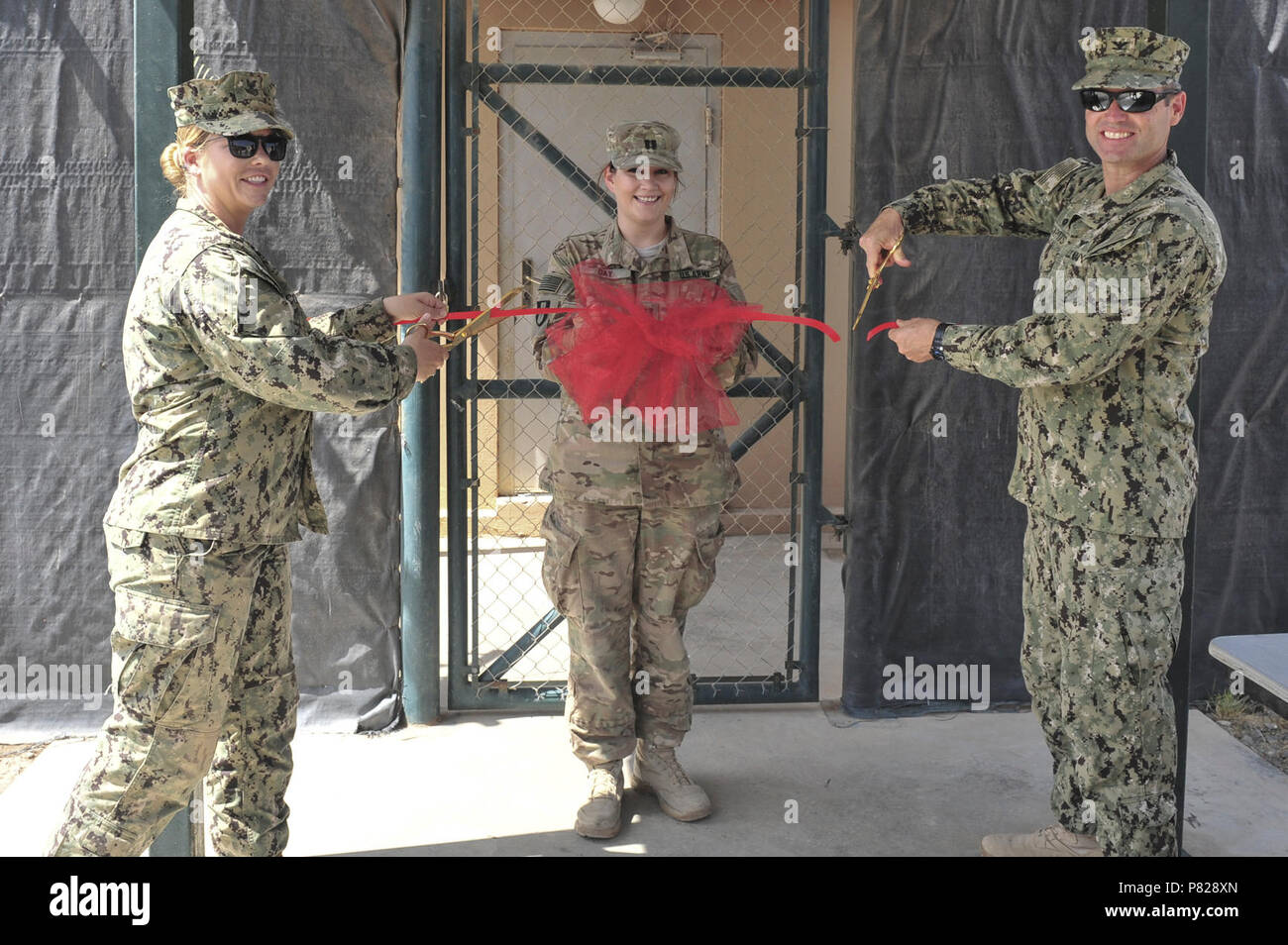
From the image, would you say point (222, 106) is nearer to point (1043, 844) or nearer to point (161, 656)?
point (161, 656)

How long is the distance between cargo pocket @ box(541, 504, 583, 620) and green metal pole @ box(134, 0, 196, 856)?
1400mm

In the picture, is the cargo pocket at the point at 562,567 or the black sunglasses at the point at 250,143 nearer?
the black sunglasses at the point at 250,143

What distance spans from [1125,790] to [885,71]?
2672 mm

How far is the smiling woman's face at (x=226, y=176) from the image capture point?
9.48 feet

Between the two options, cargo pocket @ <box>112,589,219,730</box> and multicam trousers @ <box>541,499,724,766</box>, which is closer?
cargo pocket @ <box>112,589,219,730</box>

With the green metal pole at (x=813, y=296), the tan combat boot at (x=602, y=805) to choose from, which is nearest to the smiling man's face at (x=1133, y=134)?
the green metal pole at (x=813, y=296)

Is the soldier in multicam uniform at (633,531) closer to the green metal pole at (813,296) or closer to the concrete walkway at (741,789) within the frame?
the concrete walkway at (741,789)

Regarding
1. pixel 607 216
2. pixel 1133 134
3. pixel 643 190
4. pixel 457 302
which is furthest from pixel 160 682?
pixel 607 216

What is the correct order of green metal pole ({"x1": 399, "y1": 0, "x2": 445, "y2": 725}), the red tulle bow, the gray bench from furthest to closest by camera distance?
green metal pole ({"x1": 399, "y1": 0, "x2": 445, "y2": 725}) → the red tulle bow → the gray bench

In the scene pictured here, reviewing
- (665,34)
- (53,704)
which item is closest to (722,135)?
(665,34)

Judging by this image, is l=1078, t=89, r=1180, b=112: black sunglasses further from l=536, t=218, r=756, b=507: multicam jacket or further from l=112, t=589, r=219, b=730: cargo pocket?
l=112, t=589, r=219, b=730: cargo pocket

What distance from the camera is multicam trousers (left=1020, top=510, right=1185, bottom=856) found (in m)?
3.16

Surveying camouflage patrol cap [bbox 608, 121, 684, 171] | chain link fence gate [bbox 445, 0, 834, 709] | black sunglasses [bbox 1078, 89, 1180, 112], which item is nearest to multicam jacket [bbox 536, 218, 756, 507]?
camouflage patrol cap [bbox 608, 121, 684, 171]

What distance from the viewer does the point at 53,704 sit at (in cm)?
456
